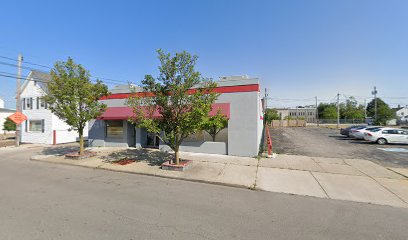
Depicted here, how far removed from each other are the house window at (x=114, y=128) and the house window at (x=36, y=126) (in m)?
9.58

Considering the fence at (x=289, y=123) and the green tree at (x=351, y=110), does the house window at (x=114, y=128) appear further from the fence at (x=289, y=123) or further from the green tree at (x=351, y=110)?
the green tree at (x=351, y=110)

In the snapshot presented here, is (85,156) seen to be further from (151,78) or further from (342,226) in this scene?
(342,226)

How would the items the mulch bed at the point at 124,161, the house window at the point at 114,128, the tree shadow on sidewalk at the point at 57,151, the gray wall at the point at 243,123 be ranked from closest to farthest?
the mulch bed at the point at 124,161 → the gray wall at the point at 243,123 → the tree shadow on sidewalk at the point at 57,151 → the house window at the point at 114,128

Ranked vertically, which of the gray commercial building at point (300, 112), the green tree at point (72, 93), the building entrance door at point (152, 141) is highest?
the gray commercial building at point (300, 112)

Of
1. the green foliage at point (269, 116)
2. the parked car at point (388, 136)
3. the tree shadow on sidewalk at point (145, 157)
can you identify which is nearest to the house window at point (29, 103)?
the tree shadow on sidewalk at point (145, 157)

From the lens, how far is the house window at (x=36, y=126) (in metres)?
18.6

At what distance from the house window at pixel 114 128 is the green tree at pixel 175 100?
6.55 metres

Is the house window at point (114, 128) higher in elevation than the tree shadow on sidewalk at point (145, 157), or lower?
higher

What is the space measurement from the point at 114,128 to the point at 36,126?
37.6ft

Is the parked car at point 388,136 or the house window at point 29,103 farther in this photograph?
the house window at point 29,103

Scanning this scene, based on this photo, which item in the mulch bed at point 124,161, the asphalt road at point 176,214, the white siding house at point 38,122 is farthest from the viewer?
the white siding house at point 38,122

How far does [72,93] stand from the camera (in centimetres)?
1009

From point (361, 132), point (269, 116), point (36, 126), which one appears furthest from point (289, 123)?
point (36, 126)

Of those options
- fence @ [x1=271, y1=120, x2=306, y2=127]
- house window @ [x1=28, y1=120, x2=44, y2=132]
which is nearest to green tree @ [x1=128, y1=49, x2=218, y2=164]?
house window @ [x1=28, y1=120, x2=44, y2=132]
